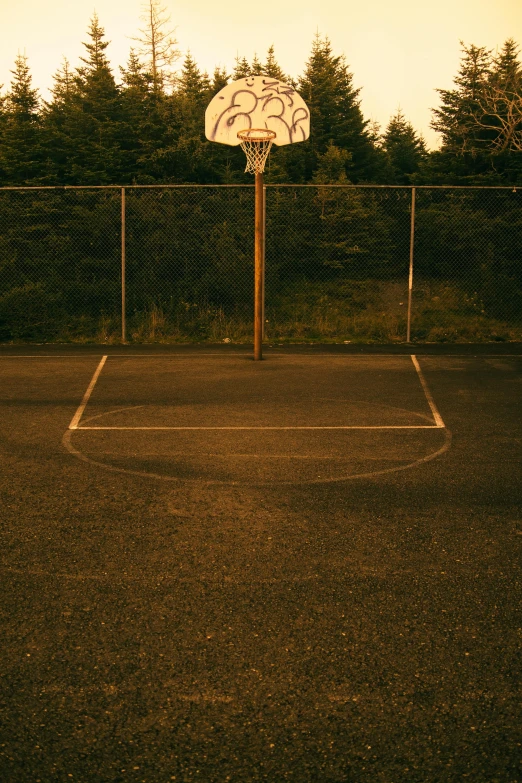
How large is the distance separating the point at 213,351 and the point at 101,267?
6770mm

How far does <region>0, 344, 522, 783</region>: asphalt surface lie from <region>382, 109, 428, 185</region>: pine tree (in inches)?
1184

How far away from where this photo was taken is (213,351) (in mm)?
14602

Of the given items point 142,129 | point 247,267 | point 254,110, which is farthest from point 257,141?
A: point 142,129

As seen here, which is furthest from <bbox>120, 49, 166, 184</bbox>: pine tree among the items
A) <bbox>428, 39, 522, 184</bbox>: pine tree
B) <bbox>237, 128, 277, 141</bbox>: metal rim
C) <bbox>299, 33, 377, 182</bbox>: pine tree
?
<bbox>237, 128, 277, 141</bbox>: metal rim

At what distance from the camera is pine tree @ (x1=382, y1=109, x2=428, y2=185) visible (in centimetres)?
3772

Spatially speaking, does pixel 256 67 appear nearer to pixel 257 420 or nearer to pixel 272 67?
pixel 272 67

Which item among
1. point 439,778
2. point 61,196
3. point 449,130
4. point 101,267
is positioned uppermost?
point 449,130

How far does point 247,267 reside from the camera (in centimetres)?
1939

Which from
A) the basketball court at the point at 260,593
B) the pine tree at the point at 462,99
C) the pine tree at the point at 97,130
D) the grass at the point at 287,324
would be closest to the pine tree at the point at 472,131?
the pine tree at the point at 462,99

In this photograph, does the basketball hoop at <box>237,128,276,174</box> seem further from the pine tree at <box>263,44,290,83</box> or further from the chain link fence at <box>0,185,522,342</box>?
the pine tree at <box>263,44,290,83</box>

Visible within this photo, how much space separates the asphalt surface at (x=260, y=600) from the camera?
3039mm

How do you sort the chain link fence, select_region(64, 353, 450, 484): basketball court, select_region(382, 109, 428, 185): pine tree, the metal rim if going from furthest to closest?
select_region(382, 109, 428, 185): pine tree < the chain link fence < the metal rim < select_region(64, 353, 450, 484): basketball court

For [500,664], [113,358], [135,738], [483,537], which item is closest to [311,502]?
[483,537]

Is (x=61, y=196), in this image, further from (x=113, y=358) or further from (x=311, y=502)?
(x=311, y=502)
